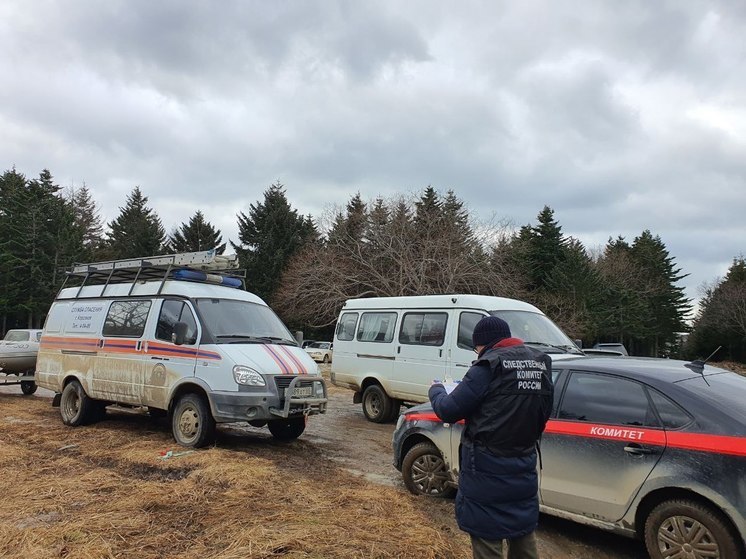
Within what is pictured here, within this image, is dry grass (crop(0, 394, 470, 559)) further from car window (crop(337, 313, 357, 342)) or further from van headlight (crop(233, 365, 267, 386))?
car window (crop(337, 313, 357, 342))

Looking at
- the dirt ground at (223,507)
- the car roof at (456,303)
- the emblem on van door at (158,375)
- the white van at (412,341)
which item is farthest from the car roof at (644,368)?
the emblem on van door at (158,375)

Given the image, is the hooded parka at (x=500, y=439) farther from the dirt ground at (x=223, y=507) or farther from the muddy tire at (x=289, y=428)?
the muddy tire at (x=289, y=428)

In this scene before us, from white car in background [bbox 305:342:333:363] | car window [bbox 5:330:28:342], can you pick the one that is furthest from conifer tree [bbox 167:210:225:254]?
car window [bbox 5:330:28:342]

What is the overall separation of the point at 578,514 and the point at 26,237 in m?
43.6

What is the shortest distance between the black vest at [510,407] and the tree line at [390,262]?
77.6 ft

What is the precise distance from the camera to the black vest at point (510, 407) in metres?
3.04

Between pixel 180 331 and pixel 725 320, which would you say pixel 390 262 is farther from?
pixel 725 320

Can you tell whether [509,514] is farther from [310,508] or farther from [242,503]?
[242,503]

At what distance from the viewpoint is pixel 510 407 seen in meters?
3.06

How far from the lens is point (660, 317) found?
5503cm

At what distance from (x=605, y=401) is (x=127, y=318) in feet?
24.3

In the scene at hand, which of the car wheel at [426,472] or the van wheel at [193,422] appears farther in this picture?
the van wheel at [193,422]

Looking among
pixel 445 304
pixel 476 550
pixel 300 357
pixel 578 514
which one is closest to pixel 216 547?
pixel 476 550

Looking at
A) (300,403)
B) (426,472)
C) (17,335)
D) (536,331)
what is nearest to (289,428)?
(300,403)
